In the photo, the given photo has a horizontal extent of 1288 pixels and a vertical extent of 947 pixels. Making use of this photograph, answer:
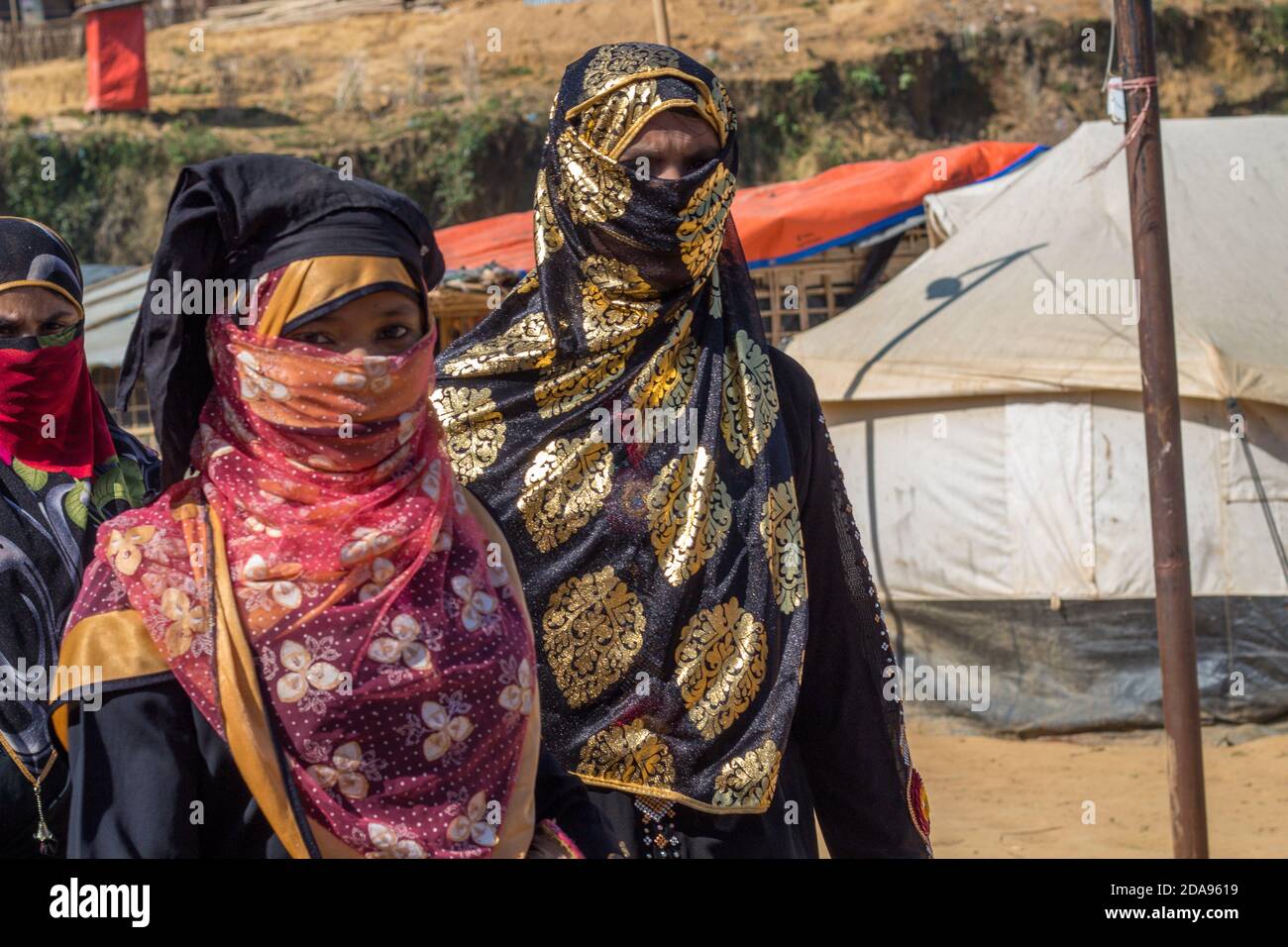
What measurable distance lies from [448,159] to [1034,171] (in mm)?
8909

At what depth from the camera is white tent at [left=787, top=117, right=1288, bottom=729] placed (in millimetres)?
7559

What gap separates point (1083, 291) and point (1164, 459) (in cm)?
341

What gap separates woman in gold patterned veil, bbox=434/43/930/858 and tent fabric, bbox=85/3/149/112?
16.6 meters

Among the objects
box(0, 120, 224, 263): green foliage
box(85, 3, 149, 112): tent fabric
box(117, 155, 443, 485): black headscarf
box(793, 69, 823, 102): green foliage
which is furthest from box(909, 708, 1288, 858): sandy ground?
box(85, 3, 149, 112): tent fabric

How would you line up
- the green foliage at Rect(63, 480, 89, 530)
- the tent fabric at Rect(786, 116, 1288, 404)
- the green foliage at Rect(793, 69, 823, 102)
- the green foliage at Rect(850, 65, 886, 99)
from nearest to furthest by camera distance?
1. the green foliage at Rect(63, 480, 89, 530)
2. the tent fabric at Rect(786, 116, 1288, 404)
3. the green foliage at Rect(793, 69, 823, 102)
4. the green foliage at Rect(850, 65, 886, 99)

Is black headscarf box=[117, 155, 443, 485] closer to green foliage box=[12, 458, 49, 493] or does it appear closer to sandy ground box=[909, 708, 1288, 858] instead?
green foliage box=[12, 458, 49, 493]

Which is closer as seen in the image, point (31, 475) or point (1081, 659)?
point (31, 475)

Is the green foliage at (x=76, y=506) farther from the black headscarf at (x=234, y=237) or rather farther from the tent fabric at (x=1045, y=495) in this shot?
the tent fabric at (x=1045, y=495)

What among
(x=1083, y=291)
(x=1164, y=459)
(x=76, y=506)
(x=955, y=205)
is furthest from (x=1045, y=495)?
(x=76, y=506)

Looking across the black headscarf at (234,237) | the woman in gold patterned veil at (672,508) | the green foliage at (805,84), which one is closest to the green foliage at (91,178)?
the green foliage at (805,84)

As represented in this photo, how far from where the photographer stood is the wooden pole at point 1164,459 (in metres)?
4.49

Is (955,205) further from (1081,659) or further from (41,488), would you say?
(41,488)

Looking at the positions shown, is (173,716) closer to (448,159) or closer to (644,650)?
(644,650)

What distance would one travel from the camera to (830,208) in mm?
8992
